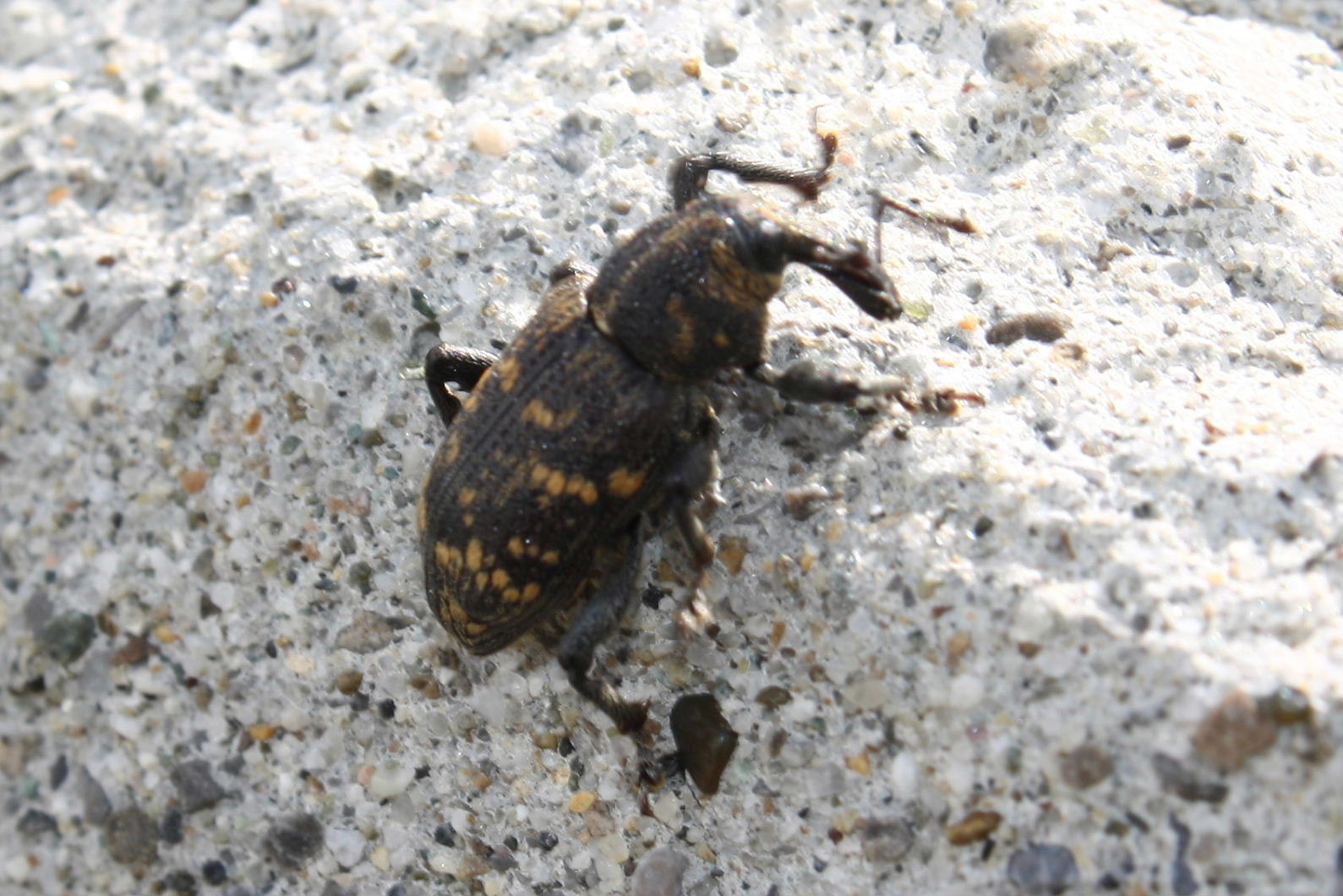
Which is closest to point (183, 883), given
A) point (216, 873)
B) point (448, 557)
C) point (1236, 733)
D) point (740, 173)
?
point (216, 873)

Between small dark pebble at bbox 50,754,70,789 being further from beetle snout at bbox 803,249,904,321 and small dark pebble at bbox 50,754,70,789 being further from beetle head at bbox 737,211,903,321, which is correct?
beetle snout at bbox 803,249,904,321

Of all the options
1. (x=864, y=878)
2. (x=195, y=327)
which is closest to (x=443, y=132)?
(x=195, y=327)

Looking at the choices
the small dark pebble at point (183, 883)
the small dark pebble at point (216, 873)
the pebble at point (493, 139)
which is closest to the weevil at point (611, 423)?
the pebble at point (493, 139)

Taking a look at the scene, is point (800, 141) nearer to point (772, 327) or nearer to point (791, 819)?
point (772, 327)

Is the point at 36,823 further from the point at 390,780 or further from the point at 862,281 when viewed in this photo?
the point at 862,281

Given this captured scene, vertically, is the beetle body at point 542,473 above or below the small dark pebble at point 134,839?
above

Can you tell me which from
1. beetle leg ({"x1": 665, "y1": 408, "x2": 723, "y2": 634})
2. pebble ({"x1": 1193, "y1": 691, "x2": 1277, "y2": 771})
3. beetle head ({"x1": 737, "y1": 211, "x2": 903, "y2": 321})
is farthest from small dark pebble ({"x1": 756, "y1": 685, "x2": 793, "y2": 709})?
beetle head ({"x1": 737, "y1": 211, "x2": 903, "y2": 321})

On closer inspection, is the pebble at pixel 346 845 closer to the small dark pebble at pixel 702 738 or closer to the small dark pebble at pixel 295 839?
the small dark pebble at pixel 295 839
